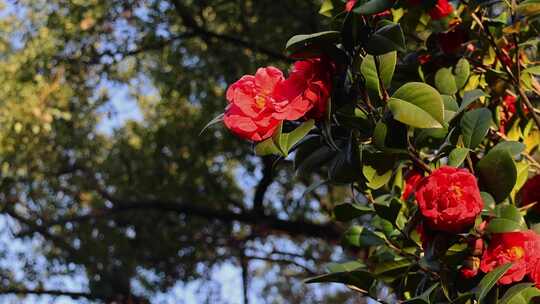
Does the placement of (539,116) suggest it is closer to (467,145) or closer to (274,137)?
(467,145)

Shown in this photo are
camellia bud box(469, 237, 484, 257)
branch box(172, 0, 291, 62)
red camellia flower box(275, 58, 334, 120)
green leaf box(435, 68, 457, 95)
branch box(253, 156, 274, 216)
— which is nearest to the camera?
red camellia flower box(275, 58, 334, 120)

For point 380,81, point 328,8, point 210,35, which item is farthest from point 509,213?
point 210,35

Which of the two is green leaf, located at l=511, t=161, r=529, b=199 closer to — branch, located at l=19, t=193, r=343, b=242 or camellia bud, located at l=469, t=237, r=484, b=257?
camellia bud, located at l=469, t=237, r=484, b=257

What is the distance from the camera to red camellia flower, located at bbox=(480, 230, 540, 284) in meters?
1.40

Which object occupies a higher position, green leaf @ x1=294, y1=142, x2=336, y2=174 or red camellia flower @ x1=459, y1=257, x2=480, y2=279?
green leaf @ x1=294, y1=142, x2=336, y2=174

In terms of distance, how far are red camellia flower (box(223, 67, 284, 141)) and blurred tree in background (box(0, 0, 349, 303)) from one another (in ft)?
11.6

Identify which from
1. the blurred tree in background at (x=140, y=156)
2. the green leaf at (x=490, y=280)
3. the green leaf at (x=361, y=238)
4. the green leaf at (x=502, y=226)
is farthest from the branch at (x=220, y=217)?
the green leaf at (x=490, y=280)

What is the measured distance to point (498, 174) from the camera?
4.96 feet

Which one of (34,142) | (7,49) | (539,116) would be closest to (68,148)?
(34,142)

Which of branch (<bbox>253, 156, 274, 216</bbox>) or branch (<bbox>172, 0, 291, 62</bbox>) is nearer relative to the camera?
branch (<bbox>253, 156, 274, 216</bbox>)

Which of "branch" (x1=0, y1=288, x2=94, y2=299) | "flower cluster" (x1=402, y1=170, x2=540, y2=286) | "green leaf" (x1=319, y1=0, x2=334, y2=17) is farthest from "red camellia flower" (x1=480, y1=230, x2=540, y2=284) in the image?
"branch" (x1=0, y1=288, x2=94, y2=299)

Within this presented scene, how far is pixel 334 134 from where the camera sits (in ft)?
4.83

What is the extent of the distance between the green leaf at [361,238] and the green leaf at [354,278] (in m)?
0.18

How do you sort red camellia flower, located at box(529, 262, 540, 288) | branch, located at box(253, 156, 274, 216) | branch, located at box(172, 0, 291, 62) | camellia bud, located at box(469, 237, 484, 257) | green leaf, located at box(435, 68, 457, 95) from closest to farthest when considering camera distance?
red camellia flower, located at box(529, 262, 540, 288), camellia bud, located at box(469, 237, 484, 257), green leaf, located at box(435, 68, 457, 95), branch, located at box(253, 156, 274, 216), branch, located at box(172, 0, 291, 62)
